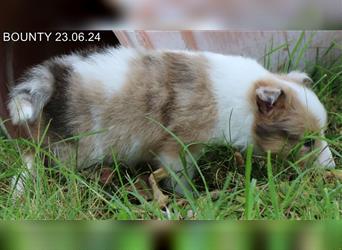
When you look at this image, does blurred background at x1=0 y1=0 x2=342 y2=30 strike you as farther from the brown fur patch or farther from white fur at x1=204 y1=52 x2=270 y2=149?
the brown fur patch

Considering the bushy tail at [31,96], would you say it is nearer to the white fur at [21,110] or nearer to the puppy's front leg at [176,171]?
the white fur at [21,110]

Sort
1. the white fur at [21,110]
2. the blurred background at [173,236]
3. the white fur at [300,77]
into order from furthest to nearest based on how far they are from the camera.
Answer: the white fur at [300,77], the white fur at [21,110], the blurred background at [173,236]

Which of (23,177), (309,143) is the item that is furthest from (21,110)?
(309,143)

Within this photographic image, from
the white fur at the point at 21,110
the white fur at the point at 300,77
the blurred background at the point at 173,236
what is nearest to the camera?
the blurred background at the point at 173,236

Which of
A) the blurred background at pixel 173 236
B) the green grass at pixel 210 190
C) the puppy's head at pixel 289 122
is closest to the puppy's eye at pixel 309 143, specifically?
the puppy's head at pixel 289 122

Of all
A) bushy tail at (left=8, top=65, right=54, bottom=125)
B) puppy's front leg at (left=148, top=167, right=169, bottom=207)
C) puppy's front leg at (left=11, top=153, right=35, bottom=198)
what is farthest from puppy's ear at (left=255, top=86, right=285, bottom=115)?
puppy's front leg at (left=11, top=153, right=35, bottom=198)

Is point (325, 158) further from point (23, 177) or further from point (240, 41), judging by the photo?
point (23, 177)

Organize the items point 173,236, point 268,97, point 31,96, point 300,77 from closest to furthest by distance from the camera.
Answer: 1. point 173,236
2. point 268,97
3. point 31,96
4. point 300,77
